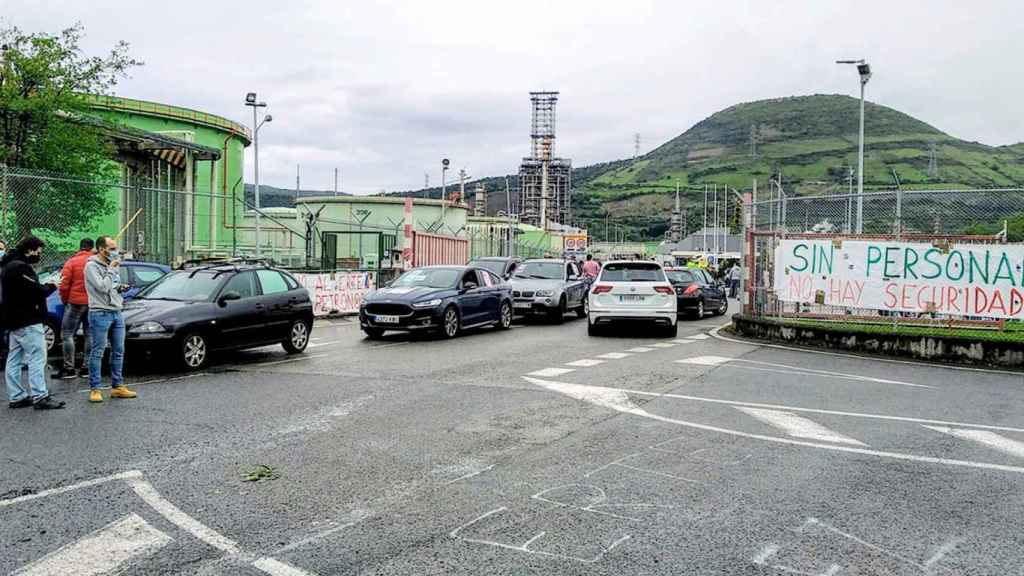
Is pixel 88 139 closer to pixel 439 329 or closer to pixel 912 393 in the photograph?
pixel 439 329

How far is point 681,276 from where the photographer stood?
25234 millimetres

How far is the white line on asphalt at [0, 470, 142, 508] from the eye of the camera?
5.20 meters

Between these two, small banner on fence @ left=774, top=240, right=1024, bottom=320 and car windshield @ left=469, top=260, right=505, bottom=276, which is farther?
car windshield @ left=469, top=260, right=505, bottom=276

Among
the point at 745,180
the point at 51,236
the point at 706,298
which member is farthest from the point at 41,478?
the point at 745,180

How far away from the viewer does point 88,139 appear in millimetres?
20766

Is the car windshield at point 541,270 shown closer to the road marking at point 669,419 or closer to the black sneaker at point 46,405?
the road marking at point 669,419

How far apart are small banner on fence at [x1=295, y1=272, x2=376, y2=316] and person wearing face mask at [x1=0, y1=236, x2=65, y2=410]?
42.2 ft

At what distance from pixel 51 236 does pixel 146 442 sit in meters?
12.4

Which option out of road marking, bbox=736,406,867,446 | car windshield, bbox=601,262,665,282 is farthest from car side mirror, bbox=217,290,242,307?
car windshield, bbox=601,262,665,282

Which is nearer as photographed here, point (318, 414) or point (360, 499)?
point (360, 499)

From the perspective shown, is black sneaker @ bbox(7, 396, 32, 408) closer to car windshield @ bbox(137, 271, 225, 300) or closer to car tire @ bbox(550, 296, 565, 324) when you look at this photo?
car windshield @ bbox(137, 271, 225, 300)

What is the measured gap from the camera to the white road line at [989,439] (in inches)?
282

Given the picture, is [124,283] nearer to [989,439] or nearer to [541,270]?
[541,270]

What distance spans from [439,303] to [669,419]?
9.01 m
